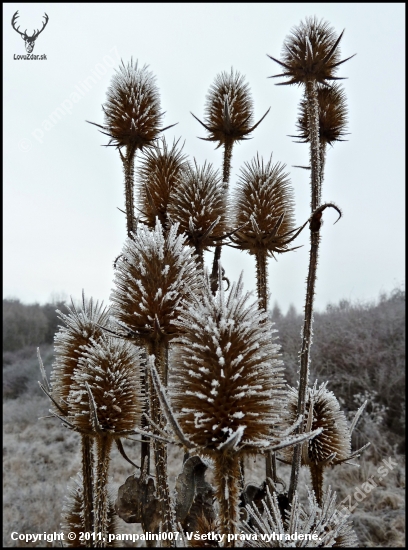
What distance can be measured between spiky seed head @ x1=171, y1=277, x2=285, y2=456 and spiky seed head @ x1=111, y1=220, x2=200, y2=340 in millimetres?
91

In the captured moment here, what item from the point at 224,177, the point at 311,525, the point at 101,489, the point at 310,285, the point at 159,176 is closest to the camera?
the point at 311,525

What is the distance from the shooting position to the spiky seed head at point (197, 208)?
4.03 feet

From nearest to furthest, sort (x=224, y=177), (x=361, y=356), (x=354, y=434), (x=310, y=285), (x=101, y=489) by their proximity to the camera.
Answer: (x=101, y=489), (x=310, y=285), (x=224, y=177), (x=354, y=434), (x=361, y=356)

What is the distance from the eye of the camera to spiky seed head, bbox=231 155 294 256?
4.26ft

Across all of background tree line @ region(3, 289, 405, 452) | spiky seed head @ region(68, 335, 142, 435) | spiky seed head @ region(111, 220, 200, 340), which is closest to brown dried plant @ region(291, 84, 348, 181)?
spiky seed head @ region(111, 220, 200, 340)

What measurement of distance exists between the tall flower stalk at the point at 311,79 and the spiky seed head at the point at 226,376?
1.02 feet

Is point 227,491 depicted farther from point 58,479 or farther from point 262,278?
point 58,479

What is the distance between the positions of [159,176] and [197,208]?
217 millimetres

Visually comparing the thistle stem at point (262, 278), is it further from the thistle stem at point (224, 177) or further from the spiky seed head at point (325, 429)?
the spiky seed head at point (325, 429)

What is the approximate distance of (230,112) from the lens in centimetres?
153

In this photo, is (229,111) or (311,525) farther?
(229,111)

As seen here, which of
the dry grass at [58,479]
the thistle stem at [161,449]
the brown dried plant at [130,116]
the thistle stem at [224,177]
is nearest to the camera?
the thistle stem at [161,449]

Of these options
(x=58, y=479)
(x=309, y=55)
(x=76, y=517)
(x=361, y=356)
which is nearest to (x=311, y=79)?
(x=309, y=55)

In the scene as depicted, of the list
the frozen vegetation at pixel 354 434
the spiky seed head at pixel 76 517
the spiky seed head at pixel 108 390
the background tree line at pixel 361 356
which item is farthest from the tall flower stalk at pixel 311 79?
the background tree line at pixel 361 356
